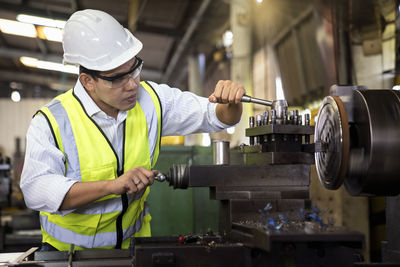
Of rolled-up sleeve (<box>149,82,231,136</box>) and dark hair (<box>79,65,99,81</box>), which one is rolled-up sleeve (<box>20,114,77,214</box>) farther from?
rolled-up sleeve (<box>149,82,231,136</box>)

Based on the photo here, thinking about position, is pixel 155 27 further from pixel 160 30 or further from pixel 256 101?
pixel 256 101

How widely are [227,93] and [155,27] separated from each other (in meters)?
4.97

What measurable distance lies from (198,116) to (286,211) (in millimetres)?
532

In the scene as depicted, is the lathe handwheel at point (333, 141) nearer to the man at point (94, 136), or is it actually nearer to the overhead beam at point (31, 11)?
the man at point (94, 136)

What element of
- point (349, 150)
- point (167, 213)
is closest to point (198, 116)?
point (349, 150)

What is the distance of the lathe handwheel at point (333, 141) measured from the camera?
1256 mm

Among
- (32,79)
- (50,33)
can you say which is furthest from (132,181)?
(32,79)

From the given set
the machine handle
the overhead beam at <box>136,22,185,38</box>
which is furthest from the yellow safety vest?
the overhead beam at <box>136,22,185,38</box>

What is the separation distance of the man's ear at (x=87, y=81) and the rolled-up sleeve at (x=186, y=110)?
242 mm

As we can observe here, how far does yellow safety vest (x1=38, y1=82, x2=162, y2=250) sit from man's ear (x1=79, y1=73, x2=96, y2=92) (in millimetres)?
52

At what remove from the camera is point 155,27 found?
630 centimetres

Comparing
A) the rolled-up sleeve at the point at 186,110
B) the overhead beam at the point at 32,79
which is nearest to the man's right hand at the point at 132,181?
the rolled-up sleeve at the point at 186,110

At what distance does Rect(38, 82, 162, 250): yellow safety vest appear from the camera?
1509 mm

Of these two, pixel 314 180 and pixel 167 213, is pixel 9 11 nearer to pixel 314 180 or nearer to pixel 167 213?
pixel 167 213
